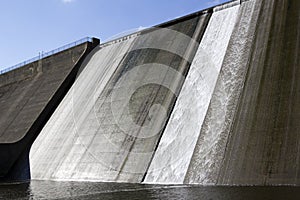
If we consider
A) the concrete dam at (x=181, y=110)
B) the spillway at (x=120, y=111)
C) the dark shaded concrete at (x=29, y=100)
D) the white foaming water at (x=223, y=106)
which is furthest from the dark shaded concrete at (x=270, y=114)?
the dark shaded concrete at (x=29, y=100)

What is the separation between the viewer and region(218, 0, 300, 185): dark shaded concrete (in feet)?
27.8

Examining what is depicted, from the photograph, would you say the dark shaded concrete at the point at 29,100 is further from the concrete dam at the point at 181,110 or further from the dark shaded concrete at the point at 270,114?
the dark shaded concrete at the point at 270,114

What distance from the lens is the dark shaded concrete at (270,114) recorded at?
8.47m

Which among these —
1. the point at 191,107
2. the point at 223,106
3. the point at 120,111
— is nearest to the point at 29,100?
the point at 120,111

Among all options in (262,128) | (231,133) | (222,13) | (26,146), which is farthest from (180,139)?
(26,146)

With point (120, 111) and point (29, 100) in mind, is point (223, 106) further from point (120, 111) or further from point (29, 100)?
point (29, 100)

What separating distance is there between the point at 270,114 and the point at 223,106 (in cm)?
160

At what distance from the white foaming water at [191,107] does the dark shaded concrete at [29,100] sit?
7.30 metres

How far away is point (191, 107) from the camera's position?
11.9 meters

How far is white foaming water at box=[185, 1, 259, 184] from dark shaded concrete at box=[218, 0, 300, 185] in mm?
217

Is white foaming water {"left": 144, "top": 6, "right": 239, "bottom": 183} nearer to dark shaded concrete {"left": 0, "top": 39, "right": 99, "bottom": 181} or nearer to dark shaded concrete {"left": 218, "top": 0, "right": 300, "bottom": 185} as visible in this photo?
dark shaded concrete {"left": 218, "top": 0, "right": 300, "bottom": 185}

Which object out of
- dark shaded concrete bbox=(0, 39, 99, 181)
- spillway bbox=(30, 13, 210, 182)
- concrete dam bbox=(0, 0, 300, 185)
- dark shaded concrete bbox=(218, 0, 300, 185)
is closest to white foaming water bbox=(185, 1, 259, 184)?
concrete dam bbox=(0, 0, 300, 185)

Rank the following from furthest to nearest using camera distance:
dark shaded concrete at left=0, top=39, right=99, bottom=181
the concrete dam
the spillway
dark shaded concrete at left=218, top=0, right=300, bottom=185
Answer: dark shaded concrete at left=0, top=39, right=99, bottom=181 → the spillway → the concrete dam → dark shaded concrete at left=218, top=0, right=300, bottom=185

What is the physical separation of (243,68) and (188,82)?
214 cm
